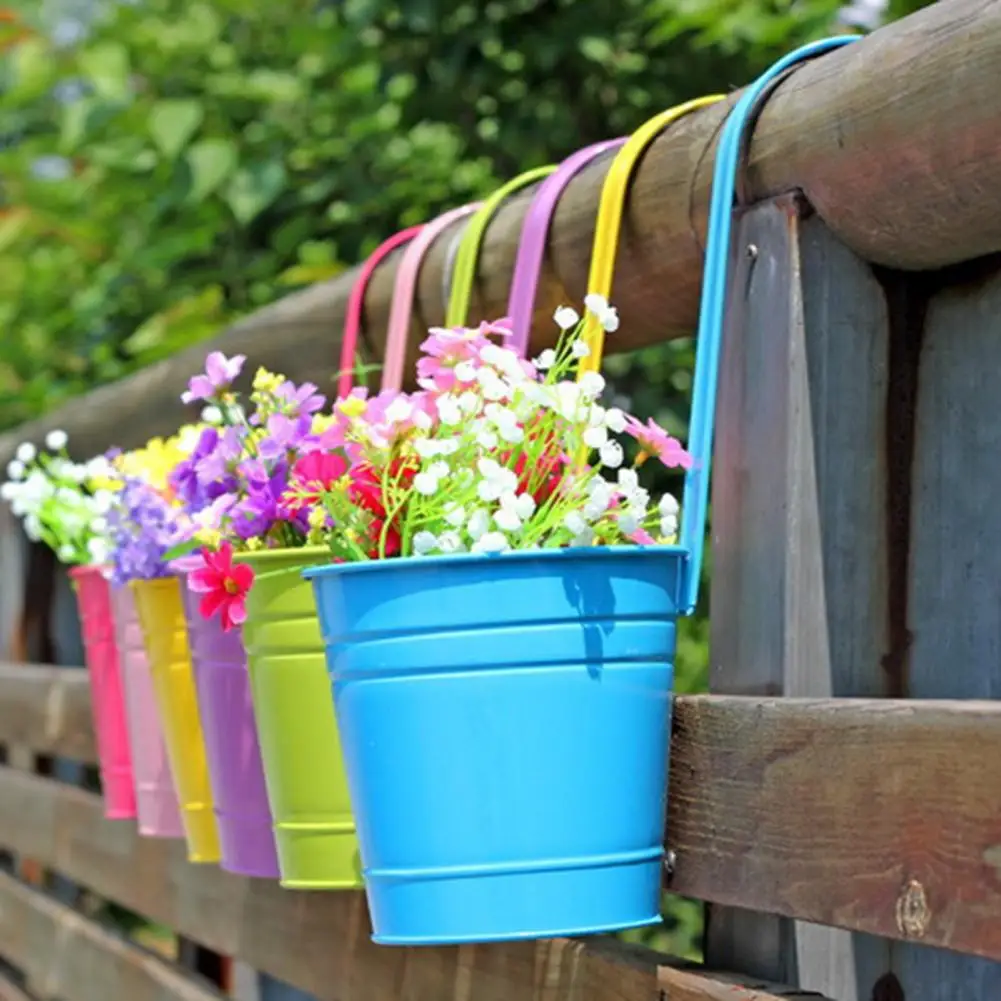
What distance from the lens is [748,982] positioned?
1.45 metres

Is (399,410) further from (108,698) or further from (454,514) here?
(108,698)

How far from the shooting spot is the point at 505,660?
1430 millimetres

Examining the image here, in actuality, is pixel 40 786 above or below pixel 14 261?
below

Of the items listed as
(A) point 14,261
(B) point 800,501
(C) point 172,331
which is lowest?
(B) point 800,501

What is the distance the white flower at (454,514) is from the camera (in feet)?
4.72

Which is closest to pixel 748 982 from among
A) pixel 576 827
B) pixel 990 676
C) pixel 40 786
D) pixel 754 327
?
pixel 576 827

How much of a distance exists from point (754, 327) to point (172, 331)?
122 inches

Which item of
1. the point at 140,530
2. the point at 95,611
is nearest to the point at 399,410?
the point at 140,530

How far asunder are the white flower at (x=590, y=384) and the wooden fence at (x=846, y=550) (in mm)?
146

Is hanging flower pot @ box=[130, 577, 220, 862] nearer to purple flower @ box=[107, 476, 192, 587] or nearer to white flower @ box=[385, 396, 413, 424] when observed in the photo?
purple flower @ box=[107, 476, 192, 587]

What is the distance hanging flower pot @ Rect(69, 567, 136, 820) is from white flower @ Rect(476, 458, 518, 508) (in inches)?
48.4

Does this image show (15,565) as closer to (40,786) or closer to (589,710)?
(40,786)

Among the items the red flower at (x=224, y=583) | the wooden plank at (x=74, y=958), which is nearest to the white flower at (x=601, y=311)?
the red flower at (x=224, y=583)

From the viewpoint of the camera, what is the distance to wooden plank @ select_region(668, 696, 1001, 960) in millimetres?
1184
